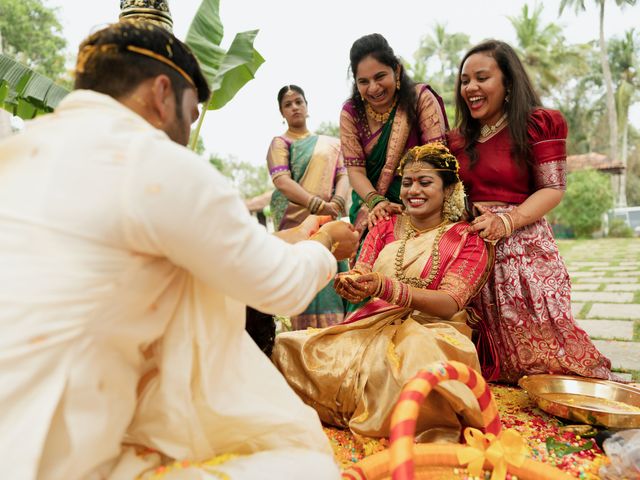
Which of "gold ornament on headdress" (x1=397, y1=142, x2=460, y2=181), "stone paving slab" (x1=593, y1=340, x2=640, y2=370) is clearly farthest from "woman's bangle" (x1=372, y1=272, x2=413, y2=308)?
"stone paving slab" (x1=593, y1=340, x2=640, y2=370)

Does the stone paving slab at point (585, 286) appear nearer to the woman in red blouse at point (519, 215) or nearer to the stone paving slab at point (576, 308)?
the stone paving slab at point (576, 308)

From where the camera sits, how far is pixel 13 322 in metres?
1.06

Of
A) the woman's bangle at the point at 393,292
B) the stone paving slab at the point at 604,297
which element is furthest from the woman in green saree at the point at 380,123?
the stone paving slab at the point at 604,297

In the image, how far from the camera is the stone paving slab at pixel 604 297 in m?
6.03

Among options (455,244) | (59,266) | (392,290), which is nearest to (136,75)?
(59,266)

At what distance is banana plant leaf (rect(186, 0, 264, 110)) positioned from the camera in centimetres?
404

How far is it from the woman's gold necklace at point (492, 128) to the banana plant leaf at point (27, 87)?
3144mm

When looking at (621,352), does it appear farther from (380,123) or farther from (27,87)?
(27,87)

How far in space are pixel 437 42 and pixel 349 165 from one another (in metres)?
33.7

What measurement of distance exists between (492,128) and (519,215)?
65 centimetres

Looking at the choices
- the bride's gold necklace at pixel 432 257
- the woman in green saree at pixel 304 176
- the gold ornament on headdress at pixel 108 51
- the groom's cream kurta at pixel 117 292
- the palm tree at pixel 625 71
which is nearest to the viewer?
the groom's cream kurta at pixel 117 292

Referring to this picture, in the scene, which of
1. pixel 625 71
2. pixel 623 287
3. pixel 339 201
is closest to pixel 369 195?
pixel 339 201

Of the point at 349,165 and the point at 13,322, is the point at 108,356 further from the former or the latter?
the point at 349,165

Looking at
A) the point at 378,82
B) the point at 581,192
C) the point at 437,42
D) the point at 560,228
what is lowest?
the point at 560,228
